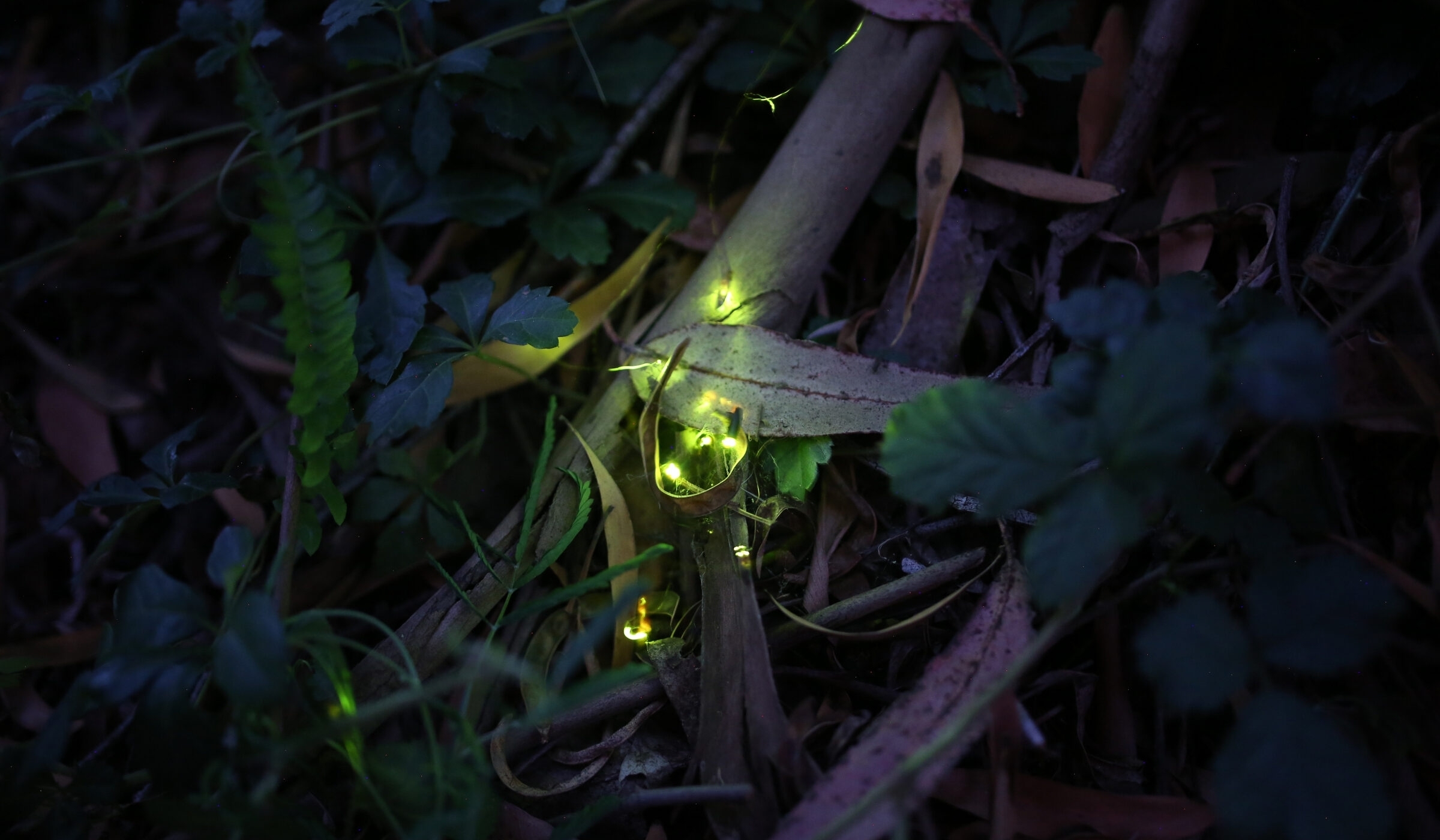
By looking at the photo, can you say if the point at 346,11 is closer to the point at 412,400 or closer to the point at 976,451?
the point at 412,400

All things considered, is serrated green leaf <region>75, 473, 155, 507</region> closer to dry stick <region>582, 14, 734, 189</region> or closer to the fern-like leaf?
the fern-like leaf

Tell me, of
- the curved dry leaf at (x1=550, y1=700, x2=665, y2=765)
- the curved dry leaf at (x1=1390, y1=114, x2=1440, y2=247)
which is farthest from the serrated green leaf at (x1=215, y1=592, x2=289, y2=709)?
the curved dry leaf at (x1=1390, y1=114, x2=1440, y2=247)

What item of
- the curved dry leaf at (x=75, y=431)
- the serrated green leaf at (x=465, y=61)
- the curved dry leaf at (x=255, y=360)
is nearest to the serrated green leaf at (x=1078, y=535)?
the serrated green leaf at (x=465, y=61)

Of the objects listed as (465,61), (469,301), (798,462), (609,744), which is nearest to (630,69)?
(465,61)

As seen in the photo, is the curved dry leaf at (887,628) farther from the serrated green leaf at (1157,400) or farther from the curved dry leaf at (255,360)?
the curved dry leaf at (255,360)

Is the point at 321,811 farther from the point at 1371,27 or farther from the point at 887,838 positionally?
the point at 1371,27

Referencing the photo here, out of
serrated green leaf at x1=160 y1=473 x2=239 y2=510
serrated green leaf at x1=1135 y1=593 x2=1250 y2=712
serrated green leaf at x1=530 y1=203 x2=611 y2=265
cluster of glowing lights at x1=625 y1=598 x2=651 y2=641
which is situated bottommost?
cluster of glowing lights at x1=625 y1=598 x2=651 y2=641
